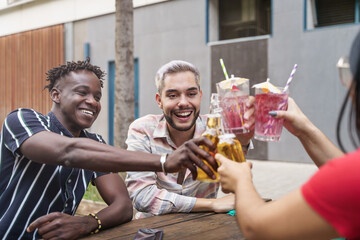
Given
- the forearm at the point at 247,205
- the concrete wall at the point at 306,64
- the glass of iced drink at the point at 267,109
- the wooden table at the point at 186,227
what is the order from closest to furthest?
1. the forearm at the point at 247,205
2. the glass of iced drink at the point at 267,109
3. the wooden table at the point at 186,227
4. the concrete wall at the point at 306,64

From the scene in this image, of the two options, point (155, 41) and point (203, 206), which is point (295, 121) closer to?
Result: point (203, 206)

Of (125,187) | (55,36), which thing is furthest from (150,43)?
(125,187)

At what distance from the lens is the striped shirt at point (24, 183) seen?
79.4 inches

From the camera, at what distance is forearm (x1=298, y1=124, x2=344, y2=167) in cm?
198

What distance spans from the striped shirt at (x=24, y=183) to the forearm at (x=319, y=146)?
1.26m

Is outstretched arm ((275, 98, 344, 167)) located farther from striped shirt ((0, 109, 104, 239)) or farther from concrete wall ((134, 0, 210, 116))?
concrete wall ((134, 0, 210, 116))

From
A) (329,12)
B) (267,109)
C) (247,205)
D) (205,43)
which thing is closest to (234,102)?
(267,109)

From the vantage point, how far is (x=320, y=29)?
28.7 ft

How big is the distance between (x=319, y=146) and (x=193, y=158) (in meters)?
0.70

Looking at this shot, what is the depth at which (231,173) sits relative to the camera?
1504 mm

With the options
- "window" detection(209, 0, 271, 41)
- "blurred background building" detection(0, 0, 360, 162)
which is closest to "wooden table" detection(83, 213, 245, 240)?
"blurred background building" detection(0, 0, 360, 162)

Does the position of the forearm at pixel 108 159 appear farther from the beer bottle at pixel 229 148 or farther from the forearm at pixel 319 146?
the forearm at pixel 319 146

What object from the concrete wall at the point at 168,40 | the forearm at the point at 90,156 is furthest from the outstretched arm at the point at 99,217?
the concrete wall at the point at 168,40

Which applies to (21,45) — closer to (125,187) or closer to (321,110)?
(321,110)
